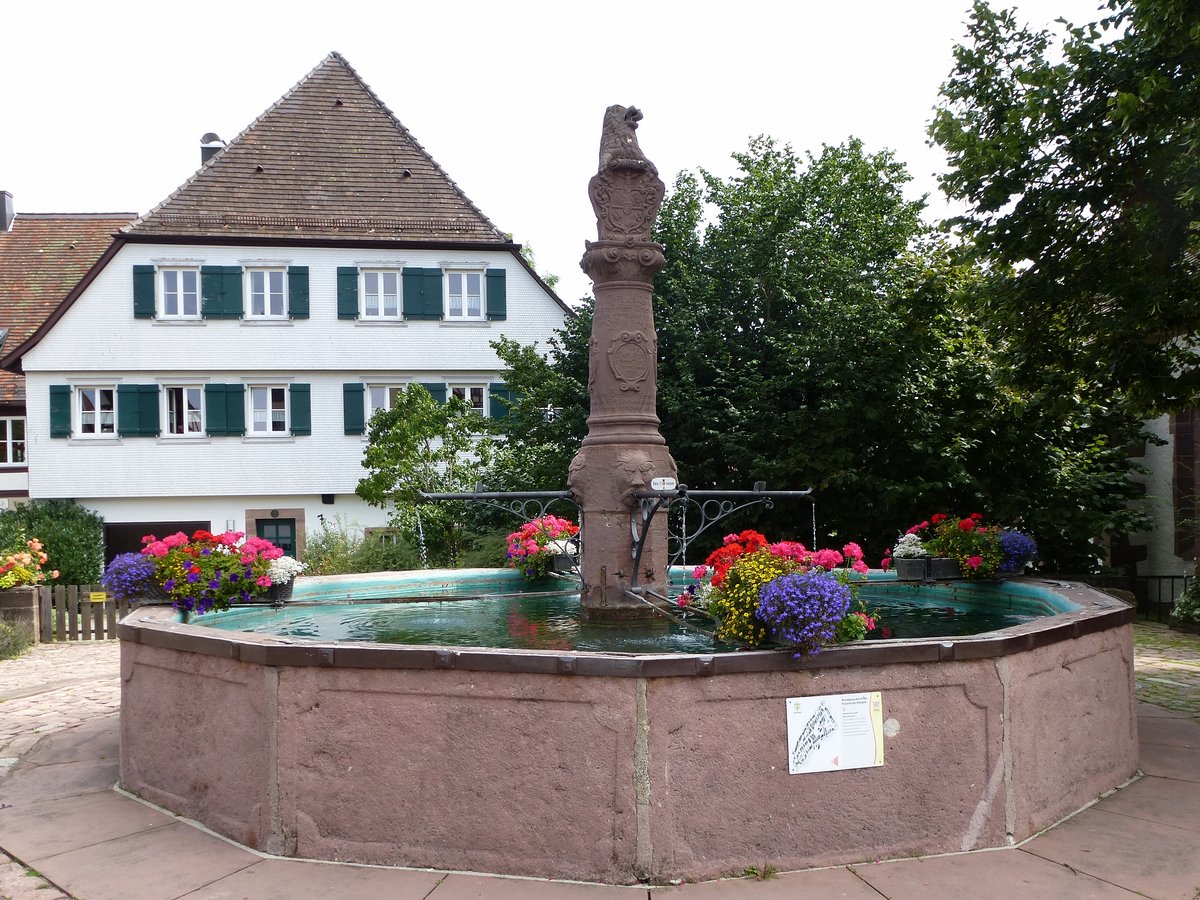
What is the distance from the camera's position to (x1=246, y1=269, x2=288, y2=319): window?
28.7m

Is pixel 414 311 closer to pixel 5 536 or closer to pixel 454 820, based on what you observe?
pixel 5 536

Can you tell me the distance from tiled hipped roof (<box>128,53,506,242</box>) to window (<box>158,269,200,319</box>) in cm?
111

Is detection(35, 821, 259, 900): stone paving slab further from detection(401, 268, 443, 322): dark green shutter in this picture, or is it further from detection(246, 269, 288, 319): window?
detection(246, 269, 288, 319): window

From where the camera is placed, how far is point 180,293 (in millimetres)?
28469

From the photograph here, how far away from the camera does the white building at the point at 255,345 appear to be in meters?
28.3

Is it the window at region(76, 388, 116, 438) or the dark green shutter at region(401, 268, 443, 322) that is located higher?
the dark green shutter at region(401, 268, 443, 322)

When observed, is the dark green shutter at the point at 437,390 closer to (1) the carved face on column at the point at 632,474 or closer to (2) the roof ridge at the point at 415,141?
(2) the roof ridge at the point at 415,141

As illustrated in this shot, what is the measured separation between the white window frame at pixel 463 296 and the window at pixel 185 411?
7136 mm

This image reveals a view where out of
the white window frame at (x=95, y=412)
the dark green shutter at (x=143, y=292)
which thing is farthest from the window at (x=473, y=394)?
the white window frame at (x=95, y=412)

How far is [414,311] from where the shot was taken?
28859 mm

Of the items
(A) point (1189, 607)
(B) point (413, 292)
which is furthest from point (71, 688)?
(B) point (413, 292)

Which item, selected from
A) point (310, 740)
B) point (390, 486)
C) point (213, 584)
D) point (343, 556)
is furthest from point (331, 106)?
point (310, 740)

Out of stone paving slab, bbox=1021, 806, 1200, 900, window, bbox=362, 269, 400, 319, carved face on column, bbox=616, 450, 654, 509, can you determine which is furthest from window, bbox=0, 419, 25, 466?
stone paving slab, bbox=1021, 806, 1200, 900

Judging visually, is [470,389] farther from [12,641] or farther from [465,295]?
[12,641]
